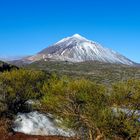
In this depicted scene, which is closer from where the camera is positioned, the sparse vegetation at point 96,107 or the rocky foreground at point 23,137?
the sparse vegetation at point 96,107

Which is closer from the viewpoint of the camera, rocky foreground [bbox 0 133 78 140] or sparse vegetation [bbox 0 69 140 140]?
sparse vegetation [bbox 0 69 140 140]

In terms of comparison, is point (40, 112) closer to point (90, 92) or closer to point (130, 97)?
point (90, 92)

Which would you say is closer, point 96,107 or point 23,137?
point 96,107

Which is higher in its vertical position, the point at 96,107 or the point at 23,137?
the point at 96,107

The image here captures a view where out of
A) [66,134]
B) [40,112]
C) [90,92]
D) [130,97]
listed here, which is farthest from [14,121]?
[130,97]

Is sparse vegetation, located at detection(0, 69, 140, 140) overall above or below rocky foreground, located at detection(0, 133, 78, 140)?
above

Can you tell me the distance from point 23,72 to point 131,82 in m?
16.8

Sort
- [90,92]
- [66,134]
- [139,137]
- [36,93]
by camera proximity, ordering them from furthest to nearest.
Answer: [36,93]
[66,134]
[90,92]
[139,137]

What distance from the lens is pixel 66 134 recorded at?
106ft

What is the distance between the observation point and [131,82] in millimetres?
Answer: 25766

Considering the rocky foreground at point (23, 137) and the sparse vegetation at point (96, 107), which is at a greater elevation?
the sparse vegetation at point (96, 107)

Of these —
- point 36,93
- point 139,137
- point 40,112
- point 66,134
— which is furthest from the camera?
point 36,93

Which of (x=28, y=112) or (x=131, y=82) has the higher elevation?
(x=131, y=82)

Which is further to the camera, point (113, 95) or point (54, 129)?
point (54, 129)
